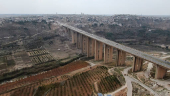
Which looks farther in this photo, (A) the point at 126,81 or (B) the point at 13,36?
(B) the point at 13,36

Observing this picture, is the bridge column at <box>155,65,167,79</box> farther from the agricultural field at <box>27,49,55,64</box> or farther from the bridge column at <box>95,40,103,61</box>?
the agricultural field at <box>27,49,55,64</box>

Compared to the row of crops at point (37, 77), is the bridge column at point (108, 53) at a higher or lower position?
higher

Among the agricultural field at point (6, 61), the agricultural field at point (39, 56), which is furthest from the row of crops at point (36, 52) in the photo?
the agricultural field at point (6, 61)

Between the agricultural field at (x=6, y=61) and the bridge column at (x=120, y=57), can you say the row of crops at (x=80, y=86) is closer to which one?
the bridge column at (x=120, y=57)

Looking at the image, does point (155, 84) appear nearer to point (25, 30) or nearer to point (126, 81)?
point (126, 81)

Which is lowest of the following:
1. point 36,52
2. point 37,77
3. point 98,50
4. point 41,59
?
point 37,77

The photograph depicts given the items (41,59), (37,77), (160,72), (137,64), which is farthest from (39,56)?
(160,72)

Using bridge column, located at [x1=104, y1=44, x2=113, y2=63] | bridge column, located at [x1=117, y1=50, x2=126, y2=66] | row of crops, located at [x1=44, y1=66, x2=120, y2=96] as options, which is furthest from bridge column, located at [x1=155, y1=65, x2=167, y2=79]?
bridge column, located at [x1=104, y1=44, x2=113, y2=63]

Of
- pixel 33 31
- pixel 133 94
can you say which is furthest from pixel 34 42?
pixel 133 94

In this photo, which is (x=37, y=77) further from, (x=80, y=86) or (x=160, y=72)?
(x=160, y=72)
